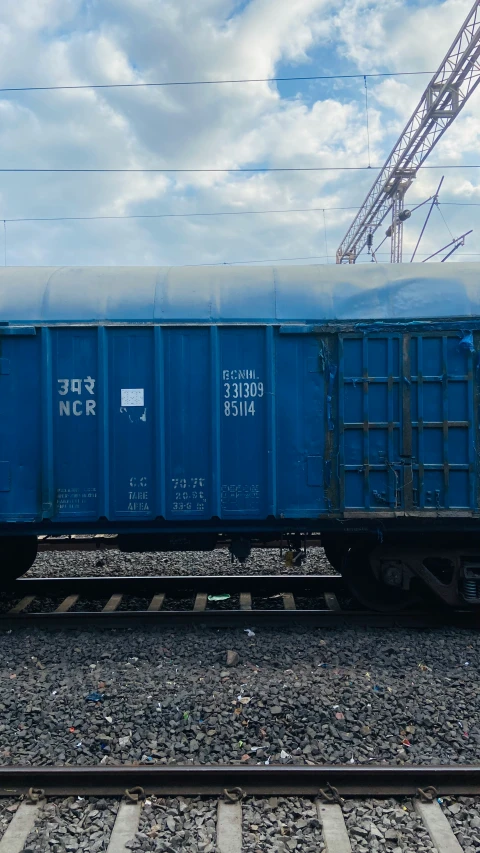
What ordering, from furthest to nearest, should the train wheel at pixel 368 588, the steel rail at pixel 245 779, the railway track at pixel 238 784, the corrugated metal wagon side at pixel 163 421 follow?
the train wheel at pixel 368 588
the corrugated metal wagon side at pixel 163 421
the steel rail at pixel 245 779
the railway track at pixel 238 784

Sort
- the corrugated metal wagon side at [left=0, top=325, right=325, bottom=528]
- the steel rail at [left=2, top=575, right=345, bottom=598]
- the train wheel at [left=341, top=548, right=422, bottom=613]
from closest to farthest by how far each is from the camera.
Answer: the corrugated metal wagon side at [left=0, top=325, right=325, bottom=528], the train wheel at [left=341, top=548, right=422, bottom=613], the steel rail at [left=2, top=575, right=345, bottom=598]

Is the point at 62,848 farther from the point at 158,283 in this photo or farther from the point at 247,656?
the point at 158,283

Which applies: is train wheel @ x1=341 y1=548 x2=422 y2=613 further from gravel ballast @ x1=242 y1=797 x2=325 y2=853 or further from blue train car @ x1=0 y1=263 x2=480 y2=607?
gravel ballast @ x1=242 y1=797 x2=325 y2=853

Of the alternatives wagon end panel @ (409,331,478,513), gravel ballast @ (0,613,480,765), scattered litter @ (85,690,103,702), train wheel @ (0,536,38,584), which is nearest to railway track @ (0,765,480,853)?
gravel ballast @ (0,613,480,765)

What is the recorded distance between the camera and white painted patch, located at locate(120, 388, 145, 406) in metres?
5.76

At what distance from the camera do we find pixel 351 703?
4.25 meters

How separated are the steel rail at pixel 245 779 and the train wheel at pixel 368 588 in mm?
2665

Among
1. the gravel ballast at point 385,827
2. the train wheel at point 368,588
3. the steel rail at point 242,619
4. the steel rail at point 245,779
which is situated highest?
the train wheel at point 368,588

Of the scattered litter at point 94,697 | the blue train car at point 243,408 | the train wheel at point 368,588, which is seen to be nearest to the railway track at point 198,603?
the train wheel at point 368,588

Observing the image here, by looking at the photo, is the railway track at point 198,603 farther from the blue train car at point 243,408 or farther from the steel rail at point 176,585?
the blue train car at point 243,408

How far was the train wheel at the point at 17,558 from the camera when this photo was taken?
6.45m

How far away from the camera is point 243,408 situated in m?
5.76

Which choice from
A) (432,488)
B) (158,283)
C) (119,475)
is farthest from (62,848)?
Answer: (158,283)

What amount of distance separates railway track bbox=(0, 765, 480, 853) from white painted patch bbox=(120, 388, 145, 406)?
338cm
